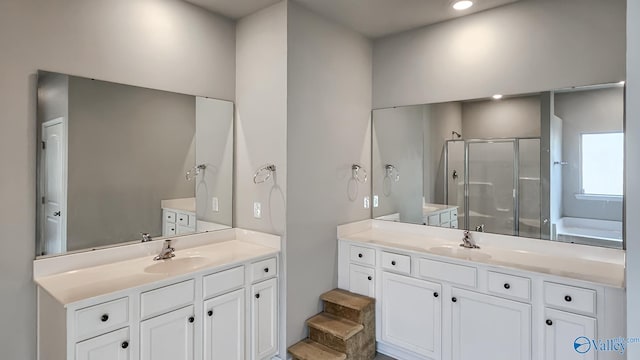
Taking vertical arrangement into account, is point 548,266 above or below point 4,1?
below

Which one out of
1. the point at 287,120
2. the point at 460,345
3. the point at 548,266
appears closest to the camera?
the point at 548,266

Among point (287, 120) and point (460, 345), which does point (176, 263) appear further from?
point (460, 345)

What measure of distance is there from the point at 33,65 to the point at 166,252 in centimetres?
134

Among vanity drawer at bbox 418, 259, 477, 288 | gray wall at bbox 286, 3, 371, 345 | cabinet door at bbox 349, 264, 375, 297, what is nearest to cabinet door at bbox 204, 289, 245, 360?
gray wall at bbox 286, 3, 371, 345

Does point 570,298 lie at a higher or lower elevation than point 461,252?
lower

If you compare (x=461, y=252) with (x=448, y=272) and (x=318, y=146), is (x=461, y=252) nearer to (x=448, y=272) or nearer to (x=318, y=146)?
(x=448, y=272)

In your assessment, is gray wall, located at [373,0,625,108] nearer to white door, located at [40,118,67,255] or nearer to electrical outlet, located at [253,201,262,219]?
electrical outlet, located at [253,201,262,219]

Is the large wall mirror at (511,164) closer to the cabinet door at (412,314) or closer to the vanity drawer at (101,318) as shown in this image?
the cabinet door at (412,314)

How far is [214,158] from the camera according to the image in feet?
9.21

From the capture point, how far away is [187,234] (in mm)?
2584

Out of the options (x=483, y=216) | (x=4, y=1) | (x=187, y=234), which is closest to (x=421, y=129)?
(x=483, y=216)

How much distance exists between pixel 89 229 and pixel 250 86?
5.15ft

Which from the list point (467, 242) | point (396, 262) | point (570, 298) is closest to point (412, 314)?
point (396, 262)

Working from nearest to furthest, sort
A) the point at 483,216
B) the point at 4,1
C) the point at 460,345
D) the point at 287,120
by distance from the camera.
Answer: the point at 4,1 → the point at 460,345 → the point at 287,120 → the point at 483,216
